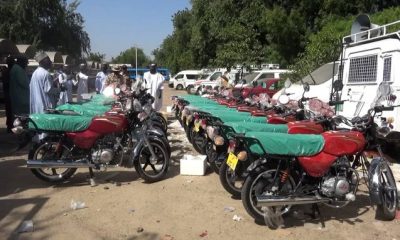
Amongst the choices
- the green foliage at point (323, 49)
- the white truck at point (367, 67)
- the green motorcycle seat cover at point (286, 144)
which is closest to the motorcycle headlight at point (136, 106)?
the green motorcycle seat cover at point (286, 144)

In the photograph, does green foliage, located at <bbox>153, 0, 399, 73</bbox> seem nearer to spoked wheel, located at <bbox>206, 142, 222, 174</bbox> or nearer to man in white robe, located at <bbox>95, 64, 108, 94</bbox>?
man in white robe, located at <bbox>95, 64, 108, 94</bbox>

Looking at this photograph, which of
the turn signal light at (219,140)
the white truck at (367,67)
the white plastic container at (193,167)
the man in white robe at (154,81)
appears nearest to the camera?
the turn signal light at (219,140)

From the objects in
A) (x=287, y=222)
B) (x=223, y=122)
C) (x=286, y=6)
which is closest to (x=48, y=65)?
(x=223, y=122)

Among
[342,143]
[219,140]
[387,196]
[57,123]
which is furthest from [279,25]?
[342,143]

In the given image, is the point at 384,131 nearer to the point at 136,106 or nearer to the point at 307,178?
the point at 307,178

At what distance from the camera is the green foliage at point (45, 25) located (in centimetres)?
3691

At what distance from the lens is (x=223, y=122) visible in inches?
238

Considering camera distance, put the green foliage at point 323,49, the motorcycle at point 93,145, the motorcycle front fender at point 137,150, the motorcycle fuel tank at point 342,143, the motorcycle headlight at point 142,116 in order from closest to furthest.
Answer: the motorcycle fuel tank at point 342,143 < the motorcycle at point 93,145 < the motorcycle front fender at point 137,150 < the motorcycle headlight at point 142,116 < the green foliage at point 323,49

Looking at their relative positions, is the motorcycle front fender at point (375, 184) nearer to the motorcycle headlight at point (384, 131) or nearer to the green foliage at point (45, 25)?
the motorcycle headlight at point (384, 131)

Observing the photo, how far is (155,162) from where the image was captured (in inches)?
253

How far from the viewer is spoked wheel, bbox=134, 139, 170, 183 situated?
20.8ft

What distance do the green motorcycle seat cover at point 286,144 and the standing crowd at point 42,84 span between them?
3.05 meters

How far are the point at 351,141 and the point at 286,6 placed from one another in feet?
63.9

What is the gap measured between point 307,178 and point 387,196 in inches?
39.1
